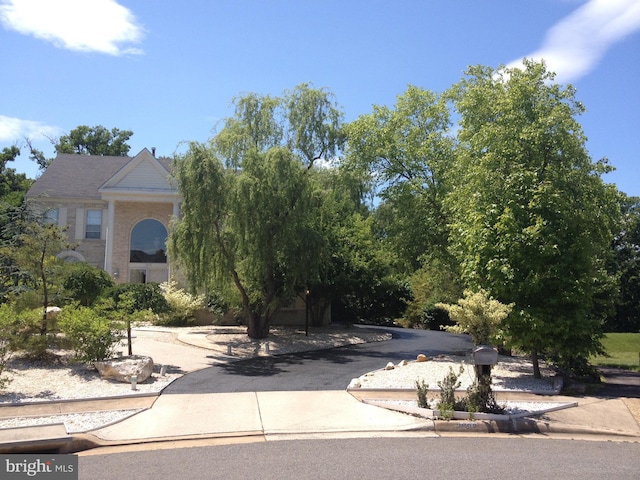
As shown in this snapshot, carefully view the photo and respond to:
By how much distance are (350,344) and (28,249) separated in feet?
40.6

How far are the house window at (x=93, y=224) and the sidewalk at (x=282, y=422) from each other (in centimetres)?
2265

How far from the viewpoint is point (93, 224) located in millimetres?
31375

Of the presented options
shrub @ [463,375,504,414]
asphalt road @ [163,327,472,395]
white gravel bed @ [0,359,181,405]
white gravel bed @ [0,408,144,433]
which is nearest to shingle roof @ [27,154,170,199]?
asphalt road @ [163,327,472,395]

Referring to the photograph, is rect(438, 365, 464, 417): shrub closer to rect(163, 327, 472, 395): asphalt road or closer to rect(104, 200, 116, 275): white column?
rect(163, 327, 472, 395): asphalt road

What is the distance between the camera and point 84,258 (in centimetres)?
3102

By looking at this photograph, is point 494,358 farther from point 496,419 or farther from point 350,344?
point 350,344

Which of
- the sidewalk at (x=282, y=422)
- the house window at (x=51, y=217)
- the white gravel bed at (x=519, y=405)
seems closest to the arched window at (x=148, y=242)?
the house window at (x=51, y=217)

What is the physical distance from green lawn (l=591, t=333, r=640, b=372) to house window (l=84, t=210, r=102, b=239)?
85.9 feet

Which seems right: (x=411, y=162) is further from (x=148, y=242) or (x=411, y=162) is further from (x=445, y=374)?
(x=148, y=242)

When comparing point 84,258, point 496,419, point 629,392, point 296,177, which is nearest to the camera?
point 496,419

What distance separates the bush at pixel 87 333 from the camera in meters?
12.9

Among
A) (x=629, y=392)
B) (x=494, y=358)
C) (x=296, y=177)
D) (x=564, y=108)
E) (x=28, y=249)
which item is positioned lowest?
(x=629, y=392)

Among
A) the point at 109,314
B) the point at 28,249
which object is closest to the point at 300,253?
the point at 109,314

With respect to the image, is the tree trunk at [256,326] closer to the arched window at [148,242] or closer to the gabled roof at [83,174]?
the arched window at [148,242]
